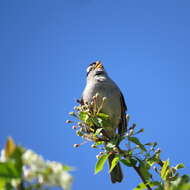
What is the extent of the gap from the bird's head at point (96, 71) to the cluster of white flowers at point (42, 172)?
553 centimetres

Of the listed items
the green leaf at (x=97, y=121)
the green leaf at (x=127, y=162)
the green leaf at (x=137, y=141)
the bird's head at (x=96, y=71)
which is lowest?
the green leaf at (x=127, y=162)

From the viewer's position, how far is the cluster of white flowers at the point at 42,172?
1529 mm

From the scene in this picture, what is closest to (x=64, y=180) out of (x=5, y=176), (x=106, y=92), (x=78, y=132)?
(x=5, y=176)

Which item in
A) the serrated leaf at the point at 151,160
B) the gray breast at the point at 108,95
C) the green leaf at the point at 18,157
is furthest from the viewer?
the gray breast at the point at 108,95

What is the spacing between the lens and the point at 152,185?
8.99 feet

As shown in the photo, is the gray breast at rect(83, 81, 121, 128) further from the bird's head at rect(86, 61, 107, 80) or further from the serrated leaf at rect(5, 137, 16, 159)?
the serrated leaf at rect(5, 137, 16, 159)

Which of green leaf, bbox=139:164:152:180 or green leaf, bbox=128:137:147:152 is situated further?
green leaf, bbox=128:137:147:152

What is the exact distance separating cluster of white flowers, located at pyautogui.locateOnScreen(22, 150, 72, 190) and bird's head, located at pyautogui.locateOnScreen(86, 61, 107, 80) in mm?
5530

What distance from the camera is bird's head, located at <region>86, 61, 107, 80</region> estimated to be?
7.34 metres

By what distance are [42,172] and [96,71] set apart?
19.9 feet

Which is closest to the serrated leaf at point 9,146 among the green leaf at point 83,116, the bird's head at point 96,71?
the green leaf at point 83,116

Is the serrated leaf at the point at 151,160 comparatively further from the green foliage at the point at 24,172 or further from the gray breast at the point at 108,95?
the gray breast at the point at 108,95

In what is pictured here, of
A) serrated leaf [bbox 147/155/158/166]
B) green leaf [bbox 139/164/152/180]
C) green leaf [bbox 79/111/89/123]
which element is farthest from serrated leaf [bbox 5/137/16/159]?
green leaf [bbox 79/111/89/123]

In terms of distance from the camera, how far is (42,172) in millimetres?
1544
